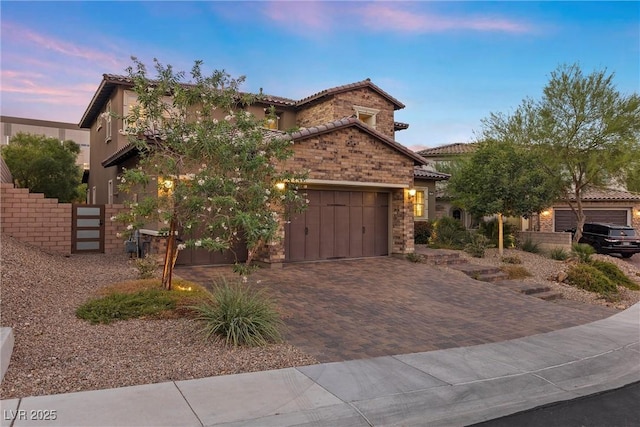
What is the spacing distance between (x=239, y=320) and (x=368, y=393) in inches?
91.9

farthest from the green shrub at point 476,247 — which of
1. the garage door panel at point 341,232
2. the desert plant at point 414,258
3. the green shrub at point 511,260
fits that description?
the garage door panel at point 341,232

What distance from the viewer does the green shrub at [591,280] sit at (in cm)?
1359

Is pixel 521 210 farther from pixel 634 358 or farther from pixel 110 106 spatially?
pixel 110 106

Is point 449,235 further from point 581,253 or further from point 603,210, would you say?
point 603,210

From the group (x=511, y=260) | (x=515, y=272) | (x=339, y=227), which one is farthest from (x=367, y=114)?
(x=515, y=272)

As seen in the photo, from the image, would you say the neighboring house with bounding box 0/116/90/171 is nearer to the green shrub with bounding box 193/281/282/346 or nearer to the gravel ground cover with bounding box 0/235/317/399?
the gravel ground cover with bounding box 0/235/317/399

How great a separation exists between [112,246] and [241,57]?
7.90 metres

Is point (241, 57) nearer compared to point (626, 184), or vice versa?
point (241, 57)

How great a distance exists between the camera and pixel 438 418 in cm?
456

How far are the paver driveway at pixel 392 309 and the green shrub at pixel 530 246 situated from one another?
7.94 meters

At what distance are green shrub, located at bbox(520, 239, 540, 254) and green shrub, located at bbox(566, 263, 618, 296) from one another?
480 centimetres

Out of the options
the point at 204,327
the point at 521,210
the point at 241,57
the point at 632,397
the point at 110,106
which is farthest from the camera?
the point at 110,106

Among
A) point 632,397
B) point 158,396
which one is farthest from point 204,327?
point 632,397

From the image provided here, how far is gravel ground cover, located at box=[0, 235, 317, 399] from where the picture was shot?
190 inches
